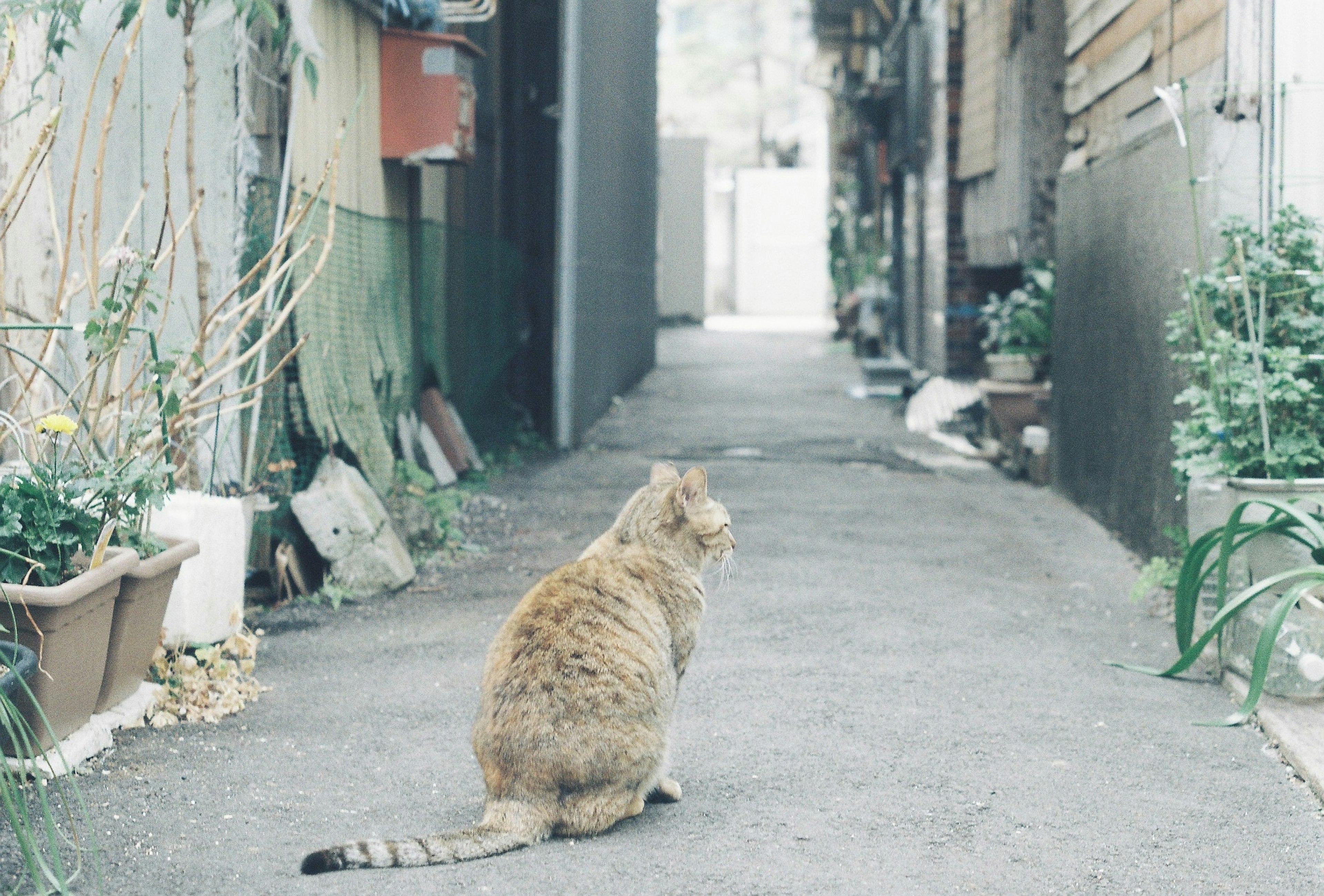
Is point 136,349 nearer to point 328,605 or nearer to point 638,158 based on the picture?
point 328,605

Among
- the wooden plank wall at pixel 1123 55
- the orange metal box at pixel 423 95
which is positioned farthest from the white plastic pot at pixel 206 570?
the wooden plank wall at pixel 1123 55

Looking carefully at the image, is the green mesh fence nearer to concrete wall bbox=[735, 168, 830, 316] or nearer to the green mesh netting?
the green mesh netting

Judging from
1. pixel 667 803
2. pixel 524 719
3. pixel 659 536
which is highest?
pixel 659 536

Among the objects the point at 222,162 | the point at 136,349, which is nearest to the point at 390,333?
the point at 222,162

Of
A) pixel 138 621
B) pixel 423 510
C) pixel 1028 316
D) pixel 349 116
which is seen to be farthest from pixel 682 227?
pixel 138 621

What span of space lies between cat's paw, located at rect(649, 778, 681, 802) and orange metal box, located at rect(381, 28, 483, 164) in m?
4.44

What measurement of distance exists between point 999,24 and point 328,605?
8.15m

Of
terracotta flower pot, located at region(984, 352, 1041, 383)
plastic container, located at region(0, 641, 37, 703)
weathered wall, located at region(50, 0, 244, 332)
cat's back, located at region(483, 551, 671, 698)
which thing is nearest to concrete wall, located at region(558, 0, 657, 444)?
terracotta flower pot, located at region(984, 352, 1041, 383)

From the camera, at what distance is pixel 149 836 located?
3.29 metres

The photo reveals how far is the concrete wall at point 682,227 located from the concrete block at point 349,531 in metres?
22.1

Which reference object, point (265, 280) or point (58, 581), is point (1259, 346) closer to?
point (265, 280)

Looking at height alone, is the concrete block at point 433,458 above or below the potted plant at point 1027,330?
below

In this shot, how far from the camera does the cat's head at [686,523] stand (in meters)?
3.69

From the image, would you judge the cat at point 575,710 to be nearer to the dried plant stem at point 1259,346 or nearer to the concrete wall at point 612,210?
the dried plant stem at point 1259,346
